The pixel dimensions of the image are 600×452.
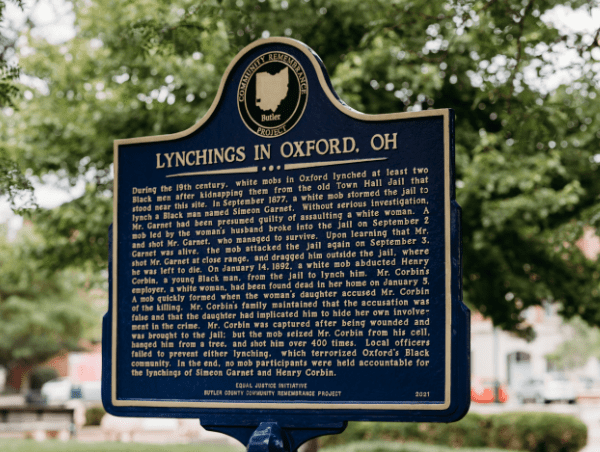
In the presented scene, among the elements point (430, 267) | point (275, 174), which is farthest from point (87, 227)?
point (430, 267)

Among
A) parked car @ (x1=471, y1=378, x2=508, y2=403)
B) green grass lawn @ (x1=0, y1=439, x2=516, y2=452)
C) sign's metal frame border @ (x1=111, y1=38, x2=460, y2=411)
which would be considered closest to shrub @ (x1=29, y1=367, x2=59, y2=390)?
parked car @ (x1=471, y1=378, x2=508, y2=403)

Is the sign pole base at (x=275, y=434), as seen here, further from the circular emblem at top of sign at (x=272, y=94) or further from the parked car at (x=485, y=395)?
the parked car at (x=485, y=395)

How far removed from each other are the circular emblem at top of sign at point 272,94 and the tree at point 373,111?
319 cm

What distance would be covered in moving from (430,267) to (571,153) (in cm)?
624

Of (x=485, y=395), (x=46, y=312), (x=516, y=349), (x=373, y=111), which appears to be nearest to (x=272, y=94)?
(x=373, y=111)

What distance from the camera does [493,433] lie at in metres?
13.9

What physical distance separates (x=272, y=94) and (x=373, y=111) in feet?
15.4

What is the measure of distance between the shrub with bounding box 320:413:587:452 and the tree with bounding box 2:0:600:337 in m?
4.00

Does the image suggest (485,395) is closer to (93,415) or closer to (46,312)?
(93,415)

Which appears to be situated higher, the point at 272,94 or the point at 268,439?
the point at 272,94

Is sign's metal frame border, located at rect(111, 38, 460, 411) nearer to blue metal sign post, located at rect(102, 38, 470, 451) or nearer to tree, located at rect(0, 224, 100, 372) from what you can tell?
blue metal sign post, located at rect(102, 38, 470, 451)

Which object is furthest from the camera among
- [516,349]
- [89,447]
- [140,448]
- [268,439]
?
[516,349]

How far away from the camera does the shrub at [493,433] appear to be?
1357 cm

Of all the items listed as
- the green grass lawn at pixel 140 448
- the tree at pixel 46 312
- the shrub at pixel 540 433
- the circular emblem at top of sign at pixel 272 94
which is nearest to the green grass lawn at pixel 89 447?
the green grass lawn at pixel 140 448
